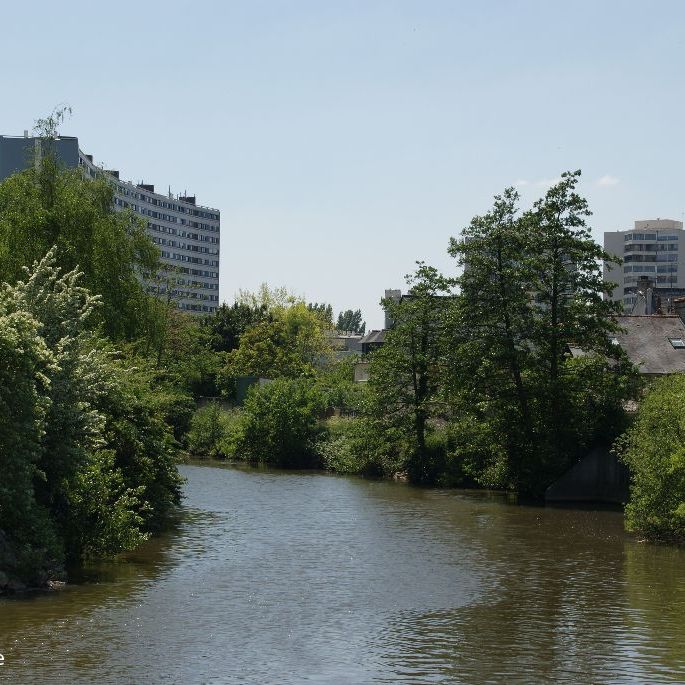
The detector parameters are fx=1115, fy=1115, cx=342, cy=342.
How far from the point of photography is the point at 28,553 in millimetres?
26156

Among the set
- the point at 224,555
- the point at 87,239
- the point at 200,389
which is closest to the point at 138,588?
the point at 224,555

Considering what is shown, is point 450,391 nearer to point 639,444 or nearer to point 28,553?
point 639,444

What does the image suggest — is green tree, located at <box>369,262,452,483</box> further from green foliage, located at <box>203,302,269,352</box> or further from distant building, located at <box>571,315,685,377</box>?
green foliage, located at <box>203,302,269,352</box>

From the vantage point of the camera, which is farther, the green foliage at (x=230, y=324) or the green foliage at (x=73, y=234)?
the green foliage at (x=230, y=324)

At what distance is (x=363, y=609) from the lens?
26.4m

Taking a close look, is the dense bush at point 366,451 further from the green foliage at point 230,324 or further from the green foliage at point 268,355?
the green foliage at point 230,324

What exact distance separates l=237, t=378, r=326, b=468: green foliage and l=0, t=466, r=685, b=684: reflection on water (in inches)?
1048

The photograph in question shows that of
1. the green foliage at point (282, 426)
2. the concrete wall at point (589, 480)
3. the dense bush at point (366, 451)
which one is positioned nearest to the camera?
the concrete wall at point (589, 480)

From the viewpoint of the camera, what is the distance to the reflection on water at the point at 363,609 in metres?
20.6

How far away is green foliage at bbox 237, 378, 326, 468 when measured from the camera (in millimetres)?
70438

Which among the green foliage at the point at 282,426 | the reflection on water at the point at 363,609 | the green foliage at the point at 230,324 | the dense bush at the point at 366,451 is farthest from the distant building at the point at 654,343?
the green foliage at the point at 230,324

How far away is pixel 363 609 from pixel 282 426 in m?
44.5

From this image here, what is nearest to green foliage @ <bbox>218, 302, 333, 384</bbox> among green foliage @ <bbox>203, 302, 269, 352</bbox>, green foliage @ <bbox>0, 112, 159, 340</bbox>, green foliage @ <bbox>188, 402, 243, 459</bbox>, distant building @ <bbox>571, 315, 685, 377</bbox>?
green foliage @ <bbox>203, 302, 269, 352</bbox>

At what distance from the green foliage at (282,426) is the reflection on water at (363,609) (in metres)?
26.6
